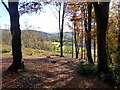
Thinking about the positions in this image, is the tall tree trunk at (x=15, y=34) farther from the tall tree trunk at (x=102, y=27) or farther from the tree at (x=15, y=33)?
the tall tree trunk at (x=102, y=27)

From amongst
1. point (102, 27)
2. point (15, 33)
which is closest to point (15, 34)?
point (15, 33)

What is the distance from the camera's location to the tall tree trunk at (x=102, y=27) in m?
4.29

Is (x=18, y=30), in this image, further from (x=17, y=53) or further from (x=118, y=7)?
(x=118, y=7)

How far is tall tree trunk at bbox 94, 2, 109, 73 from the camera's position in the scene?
4287mm

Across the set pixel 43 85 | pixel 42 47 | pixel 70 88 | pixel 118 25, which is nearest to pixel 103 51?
pixel 70 88

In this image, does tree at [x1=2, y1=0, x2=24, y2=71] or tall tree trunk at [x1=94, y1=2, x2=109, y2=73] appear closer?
tall tree trunk at [x1=94, y1=2, x2=109, y2=73]

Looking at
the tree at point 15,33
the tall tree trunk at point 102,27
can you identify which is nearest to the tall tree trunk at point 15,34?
the tree at point 15,33

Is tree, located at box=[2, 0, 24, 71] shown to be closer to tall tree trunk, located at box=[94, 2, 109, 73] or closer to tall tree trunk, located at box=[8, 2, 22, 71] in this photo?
tall tree trunk, located at box=[8, 2, 22, 71]

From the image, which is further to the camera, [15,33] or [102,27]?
[15,33]

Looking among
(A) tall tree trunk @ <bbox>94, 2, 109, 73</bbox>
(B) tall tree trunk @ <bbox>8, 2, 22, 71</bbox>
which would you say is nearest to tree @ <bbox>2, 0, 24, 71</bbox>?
(B) tall tree trunk @ <bbox>8, 2, 22, 71</bbox>

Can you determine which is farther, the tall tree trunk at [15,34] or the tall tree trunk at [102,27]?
the tall tree trunk at [15,34]

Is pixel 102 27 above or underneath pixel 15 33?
above

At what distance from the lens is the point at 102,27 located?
4402 mm

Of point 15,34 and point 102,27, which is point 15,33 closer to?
point 15,34
